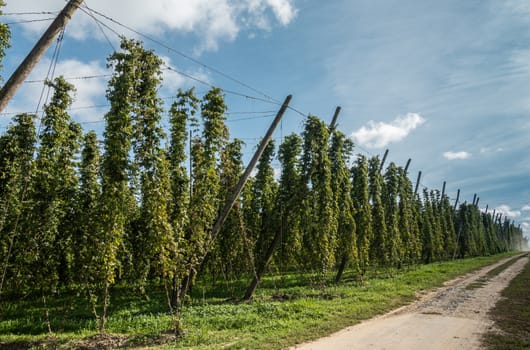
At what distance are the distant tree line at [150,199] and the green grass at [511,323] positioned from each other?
22.1 ft

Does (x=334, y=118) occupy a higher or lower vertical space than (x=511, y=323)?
higher

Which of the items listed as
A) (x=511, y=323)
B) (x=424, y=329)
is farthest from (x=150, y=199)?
(x=511, y=323)

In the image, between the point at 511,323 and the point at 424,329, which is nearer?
the point at 424,329

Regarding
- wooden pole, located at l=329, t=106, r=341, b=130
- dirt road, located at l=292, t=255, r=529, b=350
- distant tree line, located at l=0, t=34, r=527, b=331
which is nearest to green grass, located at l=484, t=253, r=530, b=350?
dirt road, located at l=292, t=255, r=529, b=350

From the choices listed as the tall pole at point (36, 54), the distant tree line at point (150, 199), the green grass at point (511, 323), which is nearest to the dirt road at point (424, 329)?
the green grass at point (511, 323)

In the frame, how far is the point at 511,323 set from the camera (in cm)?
992

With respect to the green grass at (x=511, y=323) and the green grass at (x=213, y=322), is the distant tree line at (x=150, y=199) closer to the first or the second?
the green grass at (x=213, y=322)

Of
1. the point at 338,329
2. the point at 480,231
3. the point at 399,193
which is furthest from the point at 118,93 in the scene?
the point at 480,231

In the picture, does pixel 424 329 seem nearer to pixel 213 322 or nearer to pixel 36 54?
pixel 213 322

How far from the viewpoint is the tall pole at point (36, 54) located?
19.5 ft

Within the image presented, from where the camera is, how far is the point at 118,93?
8.30m

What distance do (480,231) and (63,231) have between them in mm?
71455

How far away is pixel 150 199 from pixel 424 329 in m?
8.22

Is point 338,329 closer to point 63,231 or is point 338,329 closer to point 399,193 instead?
point 63,231
